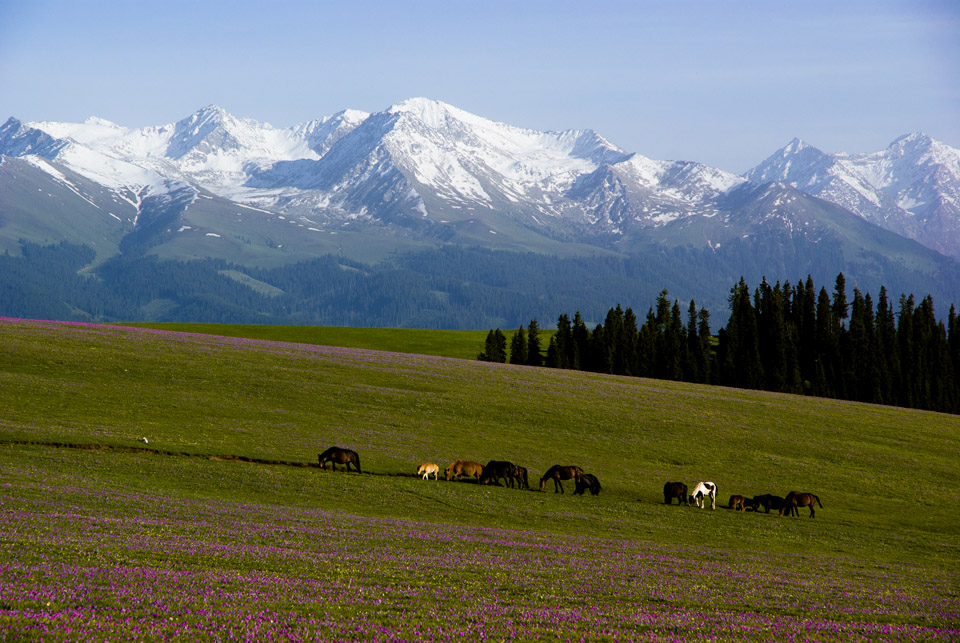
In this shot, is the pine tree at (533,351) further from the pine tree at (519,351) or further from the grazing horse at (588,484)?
the grazing horse at (588,484)

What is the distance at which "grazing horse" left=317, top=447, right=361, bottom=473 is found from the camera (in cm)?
4538

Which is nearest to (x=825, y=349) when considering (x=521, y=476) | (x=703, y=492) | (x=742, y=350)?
(x=742, y=350)

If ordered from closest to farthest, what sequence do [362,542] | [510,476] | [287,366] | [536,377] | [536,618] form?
1. [536,618]
2. [362,542]
3. [510,476]
4. [287,366]
5. [536,377]

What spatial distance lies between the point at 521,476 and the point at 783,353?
Result: 359 ft

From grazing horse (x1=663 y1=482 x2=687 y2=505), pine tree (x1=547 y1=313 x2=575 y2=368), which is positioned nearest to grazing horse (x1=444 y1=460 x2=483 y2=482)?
grazing horse (x1=663 y1=482 x2=687 y2=505)

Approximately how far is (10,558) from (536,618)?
1294 cm

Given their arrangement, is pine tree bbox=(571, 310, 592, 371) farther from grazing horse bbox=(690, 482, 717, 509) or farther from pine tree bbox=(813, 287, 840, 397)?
grazing horse bbox=(690, 482, 717, 509)

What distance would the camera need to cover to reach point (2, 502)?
26.9m

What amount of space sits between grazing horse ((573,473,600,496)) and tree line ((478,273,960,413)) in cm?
9471

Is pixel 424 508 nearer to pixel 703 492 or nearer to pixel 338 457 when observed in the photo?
pixel 338 457

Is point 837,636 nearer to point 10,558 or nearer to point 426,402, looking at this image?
point 10,558

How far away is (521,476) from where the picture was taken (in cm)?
4678

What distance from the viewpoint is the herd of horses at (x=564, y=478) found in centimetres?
4578

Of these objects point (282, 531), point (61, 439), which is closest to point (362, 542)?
point (282, 531)
